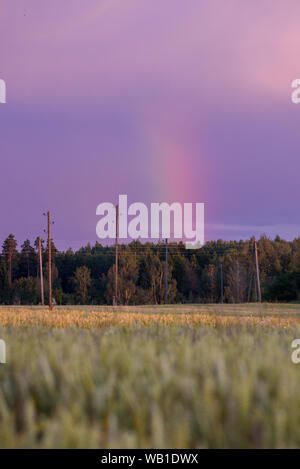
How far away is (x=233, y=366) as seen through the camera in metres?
2.00

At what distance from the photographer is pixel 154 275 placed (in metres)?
71.9

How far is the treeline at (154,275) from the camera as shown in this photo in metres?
67.9

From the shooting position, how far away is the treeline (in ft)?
223

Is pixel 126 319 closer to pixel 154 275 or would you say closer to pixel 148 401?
pixel 148 401

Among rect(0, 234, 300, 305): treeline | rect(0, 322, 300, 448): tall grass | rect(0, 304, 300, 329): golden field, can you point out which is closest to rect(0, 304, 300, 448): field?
rect(0, 322, 300, 448): tall grass

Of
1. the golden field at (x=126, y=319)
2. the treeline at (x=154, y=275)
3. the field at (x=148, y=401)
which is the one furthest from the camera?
the treeline at (x=154, y=275)

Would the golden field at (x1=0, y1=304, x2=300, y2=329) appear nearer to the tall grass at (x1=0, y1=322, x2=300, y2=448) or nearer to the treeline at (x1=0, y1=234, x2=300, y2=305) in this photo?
the tall grass at (x1=0, y1=322, x2=300, y2=448)

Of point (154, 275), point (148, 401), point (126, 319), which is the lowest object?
point (154, 275)

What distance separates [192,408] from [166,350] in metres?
0.94

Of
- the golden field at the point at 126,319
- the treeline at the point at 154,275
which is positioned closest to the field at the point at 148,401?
the golden field at the point at 126,319

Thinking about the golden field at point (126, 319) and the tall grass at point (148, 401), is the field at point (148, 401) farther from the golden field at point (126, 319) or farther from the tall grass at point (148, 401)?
the golden field at point (126, 319)

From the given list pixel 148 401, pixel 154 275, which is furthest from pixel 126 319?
pixel 154 275

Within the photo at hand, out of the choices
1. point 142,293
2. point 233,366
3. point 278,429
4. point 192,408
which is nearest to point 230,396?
point 192,408
